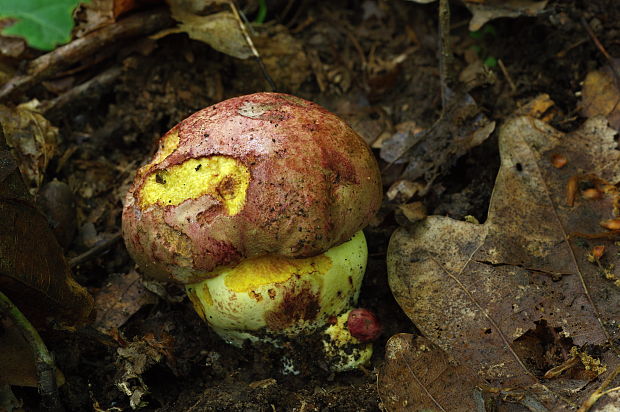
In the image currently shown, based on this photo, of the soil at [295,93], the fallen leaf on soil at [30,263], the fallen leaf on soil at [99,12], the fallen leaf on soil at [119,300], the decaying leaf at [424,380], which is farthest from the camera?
the fallen leaf on soil at [99,12]

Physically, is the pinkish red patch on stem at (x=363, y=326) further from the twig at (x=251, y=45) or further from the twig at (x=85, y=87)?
the twig at (x=85, y=87)

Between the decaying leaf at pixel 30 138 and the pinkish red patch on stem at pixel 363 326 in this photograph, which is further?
the decaying leaf at pixel 30 138

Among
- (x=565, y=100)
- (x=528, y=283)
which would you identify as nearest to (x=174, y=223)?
(x=528, y=283)

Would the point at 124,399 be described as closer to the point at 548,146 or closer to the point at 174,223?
the point at 174,223

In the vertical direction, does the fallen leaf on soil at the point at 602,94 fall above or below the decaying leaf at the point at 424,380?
above

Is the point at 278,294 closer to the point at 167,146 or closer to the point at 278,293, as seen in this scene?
the point at 278,293

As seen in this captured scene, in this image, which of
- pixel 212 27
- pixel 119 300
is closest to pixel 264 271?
pixel 119 300

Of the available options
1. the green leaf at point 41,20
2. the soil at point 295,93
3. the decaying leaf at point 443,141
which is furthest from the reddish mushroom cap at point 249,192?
the green leaf at point 41,20

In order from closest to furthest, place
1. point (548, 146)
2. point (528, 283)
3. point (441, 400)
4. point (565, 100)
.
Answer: point (441, 400)
point (528, 283)
point (548, 146)
point (565, 100)
